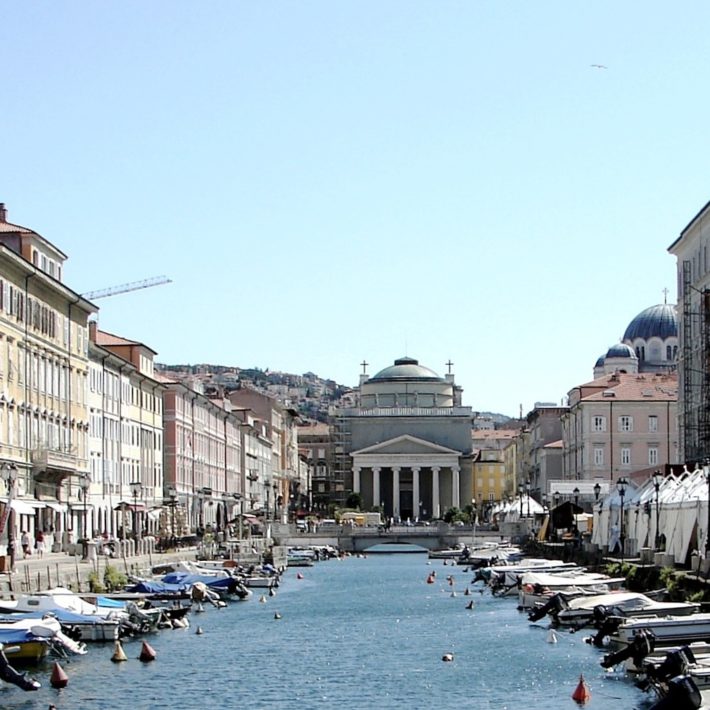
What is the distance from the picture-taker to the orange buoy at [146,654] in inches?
1940

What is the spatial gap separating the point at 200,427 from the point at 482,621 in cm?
8078

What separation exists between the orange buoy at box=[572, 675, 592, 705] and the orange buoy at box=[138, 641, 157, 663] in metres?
14.0

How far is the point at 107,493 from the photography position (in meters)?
101

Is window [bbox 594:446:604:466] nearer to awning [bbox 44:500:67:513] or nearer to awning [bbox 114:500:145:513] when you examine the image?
awning [bbox 114:500:145:513]

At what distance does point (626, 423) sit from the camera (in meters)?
150

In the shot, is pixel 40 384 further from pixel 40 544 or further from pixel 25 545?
pixel 25 545

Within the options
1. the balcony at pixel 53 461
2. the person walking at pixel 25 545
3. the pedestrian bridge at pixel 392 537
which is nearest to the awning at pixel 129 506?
the balcony at pixel 53 461

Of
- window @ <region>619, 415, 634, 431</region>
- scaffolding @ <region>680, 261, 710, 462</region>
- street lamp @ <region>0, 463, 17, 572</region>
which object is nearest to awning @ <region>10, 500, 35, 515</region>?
street lamp @ <region>0, 463, 17, 572</region>

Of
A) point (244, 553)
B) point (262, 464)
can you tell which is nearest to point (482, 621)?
point (244, 553)

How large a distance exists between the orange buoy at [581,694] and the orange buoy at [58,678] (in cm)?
1296

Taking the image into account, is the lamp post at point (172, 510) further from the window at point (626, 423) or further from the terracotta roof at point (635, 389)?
the window at point (626, 423)

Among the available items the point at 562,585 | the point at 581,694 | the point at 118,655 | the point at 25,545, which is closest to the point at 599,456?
the point at 25,545

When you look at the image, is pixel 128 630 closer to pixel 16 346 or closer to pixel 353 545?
pixel 16 346

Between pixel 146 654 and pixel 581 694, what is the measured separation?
14.8 meters
